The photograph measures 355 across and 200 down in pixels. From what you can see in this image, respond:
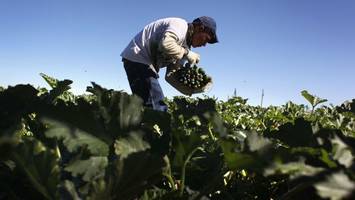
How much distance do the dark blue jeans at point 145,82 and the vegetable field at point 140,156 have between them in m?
4.57

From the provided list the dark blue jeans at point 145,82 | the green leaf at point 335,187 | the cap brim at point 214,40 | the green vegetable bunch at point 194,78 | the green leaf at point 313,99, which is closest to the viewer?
the green leaf at point 335,187

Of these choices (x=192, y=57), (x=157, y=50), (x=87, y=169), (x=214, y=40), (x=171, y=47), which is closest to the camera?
(x=87, y=169)

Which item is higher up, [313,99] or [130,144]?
[313,99]

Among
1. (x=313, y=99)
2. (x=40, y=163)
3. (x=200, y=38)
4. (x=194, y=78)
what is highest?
(x=200, y=38)

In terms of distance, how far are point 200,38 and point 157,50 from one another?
2.07ft

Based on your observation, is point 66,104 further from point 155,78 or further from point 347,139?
point 155,78

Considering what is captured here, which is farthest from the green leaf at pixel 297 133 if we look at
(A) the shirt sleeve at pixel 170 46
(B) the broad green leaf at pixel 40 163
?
(A) the shirt sleeve at pixel 170 46

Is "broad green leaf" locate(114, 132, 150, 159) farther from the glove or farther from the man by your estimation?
the glove

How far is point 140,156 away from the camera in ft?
2.81

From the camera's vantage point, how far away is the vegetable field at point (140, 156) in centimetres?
83

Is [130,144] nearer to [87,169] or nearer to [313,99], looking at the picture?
[87,169]

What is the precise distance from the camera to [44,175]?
2.75 ft

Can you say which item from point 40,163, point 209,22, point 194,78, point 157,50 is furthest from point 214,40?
point 40,163

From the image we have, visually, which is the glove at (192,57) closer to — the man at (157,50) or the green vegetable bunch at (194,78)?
the man at (157,50)
